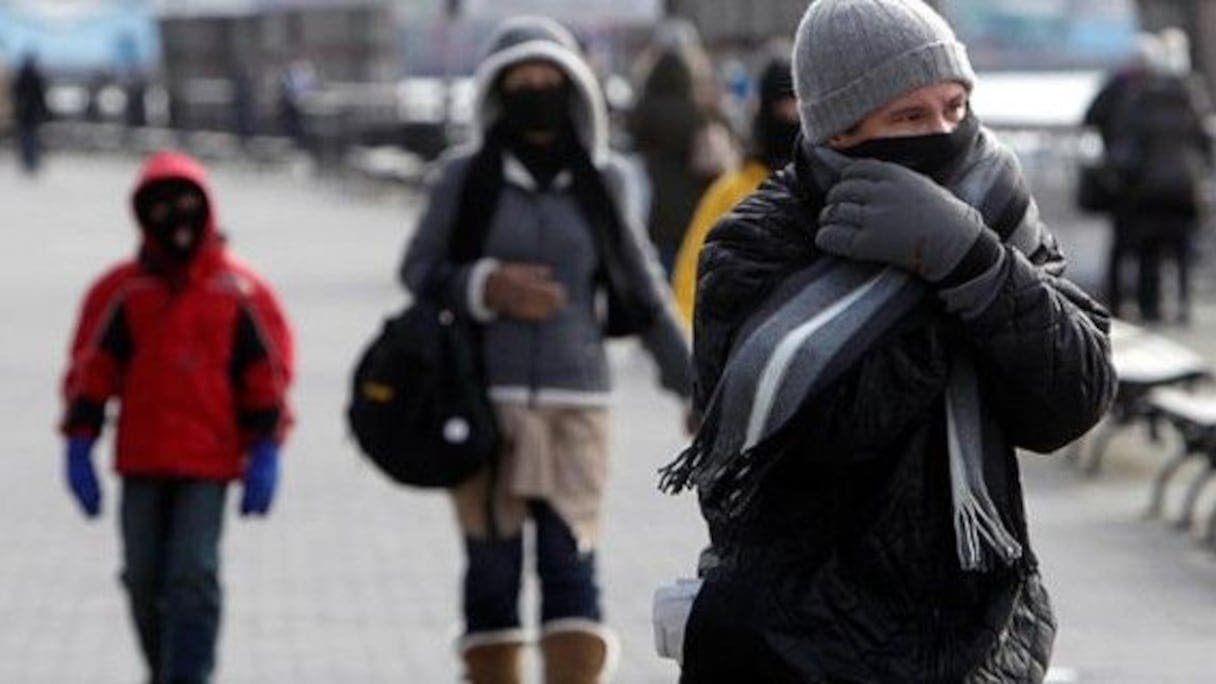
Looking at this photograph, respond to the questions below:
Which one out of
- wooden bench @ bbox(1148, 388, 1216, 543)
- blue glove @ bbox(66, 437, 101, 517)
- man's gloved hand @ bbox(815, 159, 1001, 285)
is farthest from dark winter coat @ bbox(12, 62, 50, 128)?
man's gloved hand @ bbox(815, 159, 1001, 285)

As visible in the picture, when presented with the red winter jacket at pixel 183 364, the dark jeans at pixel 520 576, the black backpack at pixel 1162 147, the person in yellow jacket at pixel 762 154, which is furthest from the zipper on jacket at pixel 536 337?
the black backpack at pixel 1162 147

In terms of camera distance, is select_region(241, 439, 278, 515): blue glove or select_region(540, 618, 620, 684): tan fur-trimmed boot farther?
select_region(241, 439, 278, 515): blue glove

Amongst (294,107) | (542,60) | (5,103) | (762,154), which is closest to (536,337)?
(542,60)

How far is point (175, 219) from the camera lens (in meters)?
9.14

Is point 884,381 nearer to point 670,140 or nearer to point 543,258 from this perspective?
point 543,258

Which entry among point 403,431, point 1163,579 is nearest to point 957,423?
point 403,431

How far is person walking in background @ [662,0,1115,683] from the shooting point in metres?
4.77

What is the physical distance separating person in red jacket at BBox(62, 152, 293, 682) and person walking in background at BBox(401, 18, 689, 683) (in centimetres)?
46

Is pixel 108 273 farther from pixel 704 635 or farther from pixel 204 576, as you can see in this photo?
pixel 704 635

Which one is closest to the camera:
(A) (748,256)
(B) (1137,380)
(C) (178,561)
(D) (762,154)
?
(A) (748,256)

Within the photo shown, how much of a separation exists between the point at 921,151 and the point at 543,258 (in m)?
4.10

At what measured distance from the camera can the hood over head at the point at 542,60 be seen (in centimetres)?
889

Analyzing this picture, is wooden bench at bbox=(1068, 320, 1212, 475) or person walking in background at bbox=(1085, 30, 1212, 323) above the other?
wooden bench at bbox=(1068, 320, 1212, 475)

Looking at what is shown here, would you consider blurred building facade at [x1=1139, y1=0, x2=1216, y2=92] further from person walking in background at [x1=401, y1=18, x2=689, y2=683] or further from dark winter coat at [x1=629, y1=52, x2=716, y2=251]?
person walking in background at [x1=401, y1=18, x2=689, y2=683]
